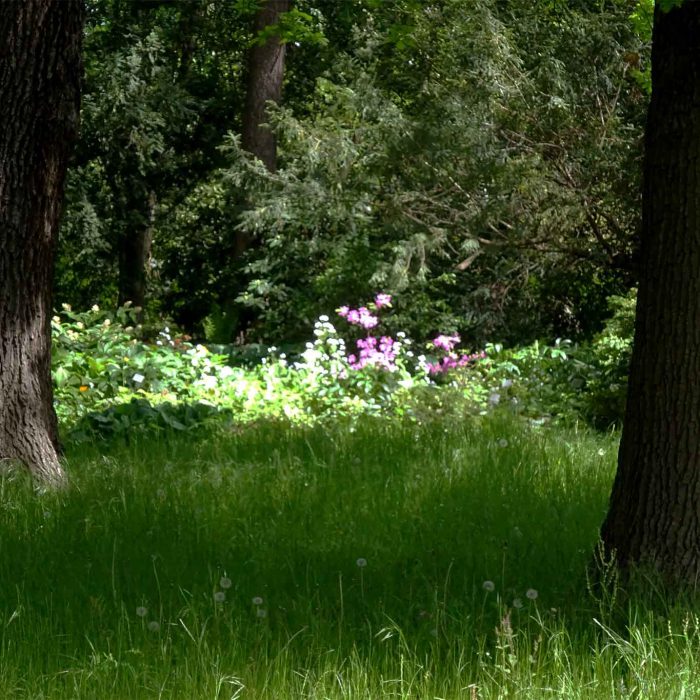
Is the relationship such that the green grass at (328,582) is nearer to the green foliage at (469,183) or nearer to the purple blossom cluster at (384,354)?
the purple blossom cluster at (384,354)

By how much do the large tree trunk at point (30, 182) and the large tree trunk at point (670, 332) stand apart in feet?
11.0

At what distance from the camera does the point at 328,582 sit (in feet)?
13.7

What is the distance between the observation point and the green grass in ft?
10.7

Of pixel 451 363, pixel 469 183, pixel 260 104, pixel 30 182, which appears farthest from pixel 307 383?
pixel 260 104

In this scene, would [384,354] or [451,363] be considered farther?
[451,363]

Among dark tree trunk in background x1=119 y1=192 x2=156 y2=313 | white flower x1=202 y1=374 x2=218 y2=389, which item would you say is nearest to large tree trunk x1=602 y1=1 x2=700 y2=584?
white flower x1=202 y1=374 x2=218 y2=389

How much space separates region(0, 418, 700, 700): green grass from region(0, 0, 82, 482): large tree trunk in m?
0.44

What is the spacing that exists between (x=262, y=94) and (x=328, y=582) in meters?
12.8

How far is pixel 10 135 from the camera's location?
5.80m

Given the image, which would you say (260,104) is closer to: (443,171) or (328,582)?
(443,171)

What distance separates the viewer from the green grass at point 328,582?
3.27 metres

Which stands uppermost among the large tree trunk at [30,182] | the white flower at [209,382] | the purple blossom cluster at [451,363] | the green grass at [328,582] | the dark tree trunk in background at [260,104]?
the dark tree trunk in background at [260,104]

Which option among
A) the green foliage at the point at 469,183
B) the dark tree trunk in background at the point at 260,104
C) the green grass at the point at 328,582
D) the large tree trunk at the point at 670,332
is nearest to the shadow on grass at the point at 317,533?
the green grass at the point at 328,582

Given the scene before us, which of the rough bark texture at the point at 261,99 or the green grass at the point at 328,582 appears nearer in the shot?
the green grass at the point at 328,582
